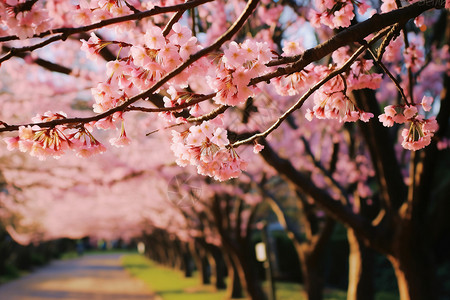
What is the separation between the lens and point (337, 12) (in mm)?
2773

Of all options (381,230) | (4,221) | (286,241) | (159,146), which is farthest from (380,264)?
(4,221)

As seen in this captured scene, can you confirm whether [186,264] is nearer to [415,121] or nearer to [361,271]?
[361,271]

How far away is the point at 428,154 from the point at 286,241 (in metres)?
16.4

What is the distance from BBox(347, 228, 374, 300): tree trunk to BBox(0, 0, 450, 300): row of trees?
23 millimetres

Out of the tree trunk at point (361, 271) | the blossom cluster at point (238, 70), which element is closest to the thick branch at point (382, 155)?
the tree trunk at point (361, 271)

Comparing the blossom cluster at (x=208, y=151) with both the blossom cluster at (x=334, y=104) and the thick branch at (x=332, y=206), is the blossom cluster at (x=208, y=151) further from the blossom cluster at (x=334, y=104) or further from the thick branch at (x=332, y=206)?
the thick branch at (x=332, y=206)

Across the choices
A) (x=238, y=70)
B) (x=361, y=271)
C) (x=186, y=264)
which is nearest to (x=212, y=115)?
(x=238, y=70)

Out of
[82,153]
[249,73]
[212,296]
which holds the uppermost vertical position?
[249,73]

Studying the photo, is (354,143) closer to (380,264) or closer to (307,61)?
(307,61)

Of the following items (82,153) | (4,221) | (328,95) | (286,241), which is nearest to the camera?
(82,153)

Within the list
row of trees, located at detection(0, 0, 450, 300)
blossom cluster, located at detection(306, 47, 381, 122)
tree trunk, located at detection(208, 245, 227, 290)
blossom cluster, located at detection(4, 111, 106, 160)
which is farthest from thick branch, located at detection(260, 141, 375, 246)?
tree trunk, located at detection(208, 245, 227, 290)

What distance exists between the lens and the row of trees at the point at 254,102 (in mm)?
2102

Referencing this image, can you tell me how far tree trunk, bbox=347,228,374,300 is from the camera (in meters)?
6.98

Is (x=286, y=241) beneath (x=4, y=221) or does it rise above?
beneath
